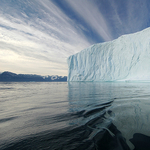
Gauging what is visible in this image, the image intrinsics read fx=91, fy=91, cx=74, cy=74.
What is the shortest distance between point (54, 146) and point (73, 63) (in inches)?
1427

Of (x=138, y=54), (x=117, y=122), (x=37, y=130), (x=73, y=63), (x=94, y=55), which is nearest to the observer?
(x=37, y=130)

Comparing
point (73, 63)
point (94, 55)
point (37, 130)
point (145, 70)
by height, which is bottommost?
point (37, 130)

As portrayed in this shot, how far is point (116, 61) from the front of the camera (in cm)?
3041

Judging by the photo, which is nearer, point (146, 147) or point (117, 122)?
point (146, 147)

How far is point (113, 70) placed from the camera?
31.0 meters

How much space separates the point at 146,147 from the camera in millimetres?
1232

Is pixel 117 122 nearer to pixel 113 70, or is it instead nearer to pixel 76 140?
pixel 76 140

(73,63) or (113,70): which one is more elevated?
(73,63)

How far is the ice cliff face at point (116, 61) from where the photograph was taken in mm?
25125

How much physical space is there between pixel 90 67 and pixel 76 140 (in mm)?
33670

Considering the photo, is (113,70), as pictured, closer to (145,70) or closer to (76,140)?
(145,70)

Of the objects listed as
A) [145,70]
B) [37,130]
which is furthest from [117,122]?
[145,70]

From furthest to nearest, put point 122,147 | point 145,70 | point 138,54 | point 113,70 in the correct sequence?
point 113,70, point 138,54, point 145,70, point 122,147

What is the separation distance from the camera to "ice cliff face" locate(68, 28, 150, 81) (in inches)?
989
